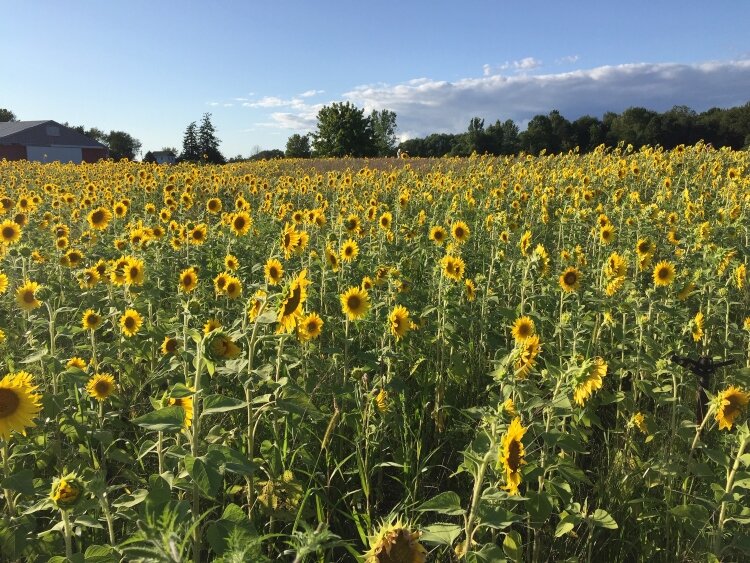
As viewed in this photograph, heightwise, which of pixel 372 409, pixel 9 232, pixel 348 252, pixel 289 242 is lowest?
pixel 372 409

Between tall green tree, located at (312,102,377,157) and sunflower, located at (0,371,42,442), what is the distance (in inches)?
1868

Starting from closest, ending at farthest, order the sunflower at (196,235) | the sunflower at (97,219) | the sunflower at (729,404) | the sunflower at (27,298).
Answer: the sunflower at (729,404) → the sunflower at (27,298) → the sunflower at (196,235) → the sunflower at (97,219)

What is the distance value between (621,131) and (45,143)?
56.6 m

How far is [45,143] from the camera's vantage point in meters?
57.6

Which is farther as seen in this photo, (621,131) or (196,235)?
(621,131)

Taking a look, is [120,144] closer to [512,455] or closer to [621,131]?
[621,131]

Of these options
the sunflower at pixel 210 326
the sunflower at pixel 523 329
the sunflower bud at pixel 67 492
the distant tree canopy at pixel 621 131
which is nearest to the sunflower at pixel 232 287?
the sunflower at pixel 210 326

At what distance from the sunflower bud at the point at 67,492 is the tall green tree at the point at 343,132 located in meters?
47.9

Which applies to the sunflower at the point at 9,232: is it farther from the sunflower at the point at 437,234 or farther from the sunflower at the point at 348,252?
the sunflower at the point at 437,234

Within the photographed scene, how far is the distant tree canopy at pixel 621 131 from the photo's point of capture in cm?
3023

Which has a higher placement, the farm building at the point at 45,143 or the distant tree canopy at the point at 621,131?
the farm building at the point at 45,143

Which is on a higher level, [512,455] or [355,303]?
[355,303]

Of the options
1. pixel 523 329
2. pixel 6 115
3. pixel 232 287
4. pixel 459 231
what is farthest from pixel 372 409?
pixel 6 115

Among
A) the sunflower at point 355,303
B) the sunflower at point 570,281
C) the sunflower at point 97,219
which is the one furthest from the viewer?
the sunflower at point 97,219
